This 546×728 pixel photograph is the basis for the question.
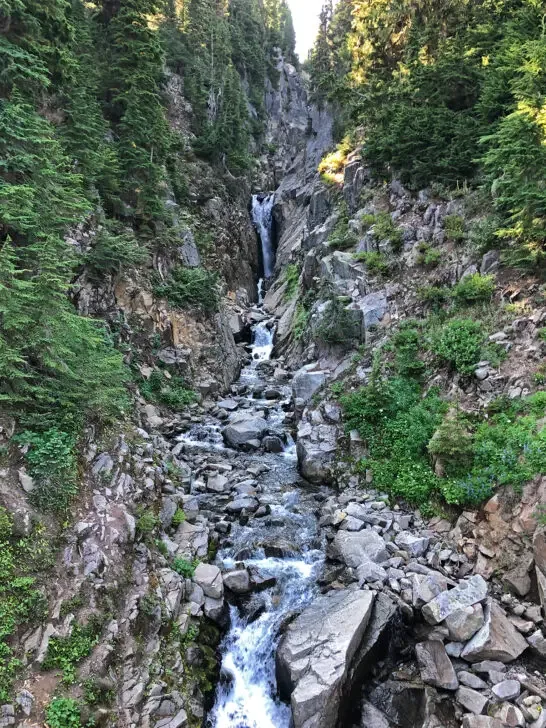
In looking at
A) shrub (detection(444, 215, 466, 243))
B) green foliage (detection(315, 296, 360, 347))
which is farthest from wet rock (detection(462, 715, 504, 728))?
shrub (detection(444, 215, 466, 243))

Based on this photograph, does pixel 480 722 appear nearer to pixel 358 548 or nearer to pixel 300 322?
pixel 358 548

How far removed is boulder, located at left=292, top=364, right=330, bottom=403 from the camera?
1708cm

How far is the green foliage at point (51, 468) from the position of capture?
7547mm

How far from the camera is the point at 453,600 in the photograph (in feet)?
26.6

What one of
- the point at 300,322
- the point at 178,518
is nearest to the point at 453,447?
the point at 178,518

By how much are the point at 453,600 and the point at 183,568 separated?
554 centimetres

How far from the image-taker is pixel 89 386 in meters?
9.50

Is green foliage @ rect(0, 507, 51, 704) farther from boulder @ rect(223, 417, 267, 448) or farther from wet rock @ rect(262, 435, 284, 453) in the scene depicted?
wet rock @ rect(262, 435, 284, 453)

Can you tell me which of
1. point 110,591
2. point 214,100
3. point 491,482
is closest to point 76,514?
point 110,591

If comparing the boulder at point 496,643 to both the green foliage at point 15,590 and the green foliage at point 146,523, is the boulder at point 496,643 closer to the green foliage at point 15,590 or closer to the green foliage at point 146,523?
the green foliage at point 146,523

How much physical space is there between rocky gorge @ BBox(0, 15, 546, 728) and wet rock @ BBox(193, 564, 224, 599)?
4 cm

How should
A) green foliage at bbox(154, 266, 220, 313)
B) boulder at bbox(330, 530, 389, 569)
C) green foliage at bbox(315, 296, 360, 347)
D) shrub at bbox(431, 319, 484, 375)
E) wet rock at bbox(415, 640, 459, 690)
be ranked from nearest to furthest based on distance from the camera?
wet rock at bbox(415, 640, 459, 690) < boulder at bbox(330, 530, 389, 569) < shrub at bbox(431, 319, 484, 375) < green foliage at bbox(315, 296, 360, 347) < green foliage at bbox(154, 266, 220, 313)

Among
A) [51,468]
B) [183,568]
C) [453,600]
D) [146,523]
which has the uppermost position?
[51,468]

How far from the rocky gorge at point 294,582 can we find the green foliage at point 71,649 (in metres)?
0.03
